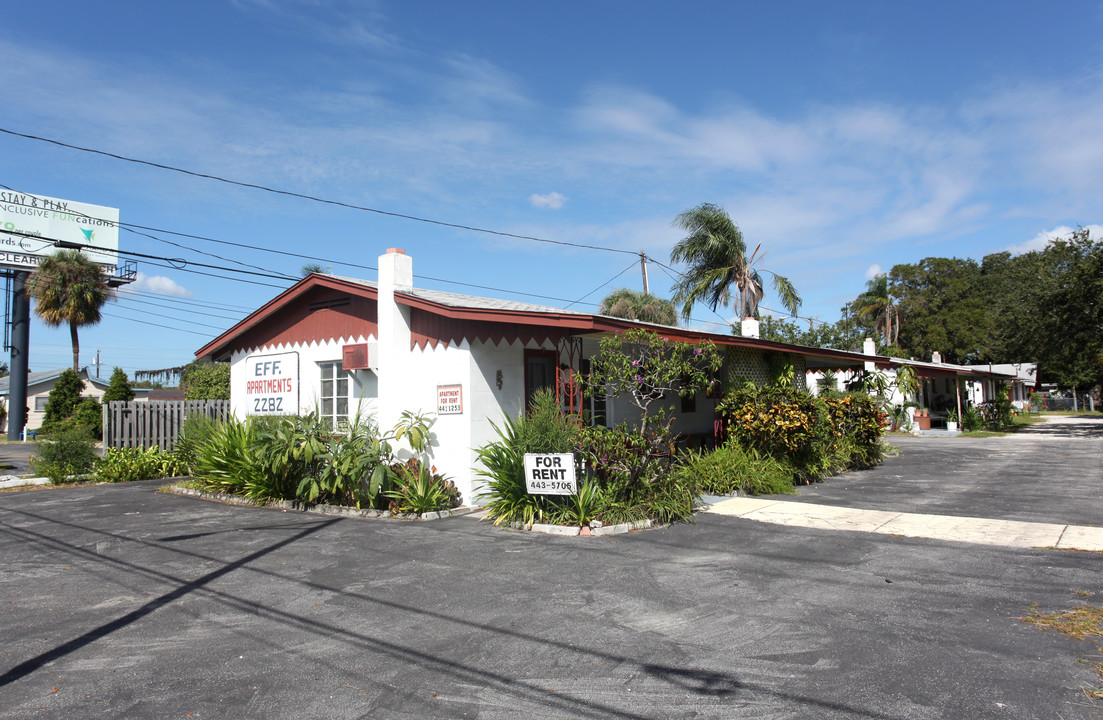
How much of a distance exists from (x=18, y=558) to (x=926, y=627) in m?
9.55

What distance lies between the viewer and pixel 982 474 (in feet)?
48.6

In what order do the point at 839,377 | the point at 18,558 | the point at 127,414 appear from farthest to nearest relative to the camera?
1. the point at 839,377
2. the point at 127,414
3. the point at 18,558

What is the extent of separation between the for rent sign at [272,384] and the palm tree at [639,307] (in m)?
16.5

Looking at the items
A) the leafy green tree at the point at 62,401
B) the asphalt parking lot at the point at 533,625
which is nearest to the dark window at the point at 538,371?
the asphalt parking lot at the point at 533,625

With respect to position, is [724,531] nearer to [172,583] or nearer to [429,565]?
[429,565]

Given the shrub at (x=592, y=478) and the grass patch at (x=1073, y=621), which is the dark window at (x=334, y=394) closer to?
the shrub at (x=592, y=478)

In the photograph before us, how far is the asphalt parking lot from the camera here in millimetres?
4176

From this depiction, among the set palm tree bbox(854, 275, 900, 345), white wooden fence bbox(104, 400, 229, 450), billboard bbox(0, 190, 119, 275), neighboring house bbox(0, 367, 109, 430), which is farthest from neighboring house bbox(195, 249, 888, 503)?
neighboring house bbox(0, 367, 109, 430)

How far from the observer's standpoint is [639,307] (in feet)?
95.8

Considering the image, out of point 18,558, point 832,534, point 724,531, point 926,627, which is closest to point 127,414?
point 18,558

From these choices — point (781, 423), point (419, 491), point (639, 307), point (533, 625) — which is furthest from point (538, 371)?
point (639, 307)

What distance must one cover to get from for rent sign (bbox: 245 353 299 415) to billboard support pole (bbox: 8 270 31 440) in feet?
109

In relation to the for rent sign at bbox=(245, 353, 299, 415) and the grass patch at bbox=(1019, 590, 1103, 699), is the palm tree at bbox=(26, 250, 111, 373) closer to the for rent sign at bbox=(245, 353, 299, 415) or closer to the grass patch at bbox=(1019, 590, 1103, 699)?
the for rent sign at bbox=(245, 353, 299, 415)

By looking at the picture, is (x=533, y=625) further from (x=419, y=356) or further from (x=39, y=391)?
(x=39, y=391)
